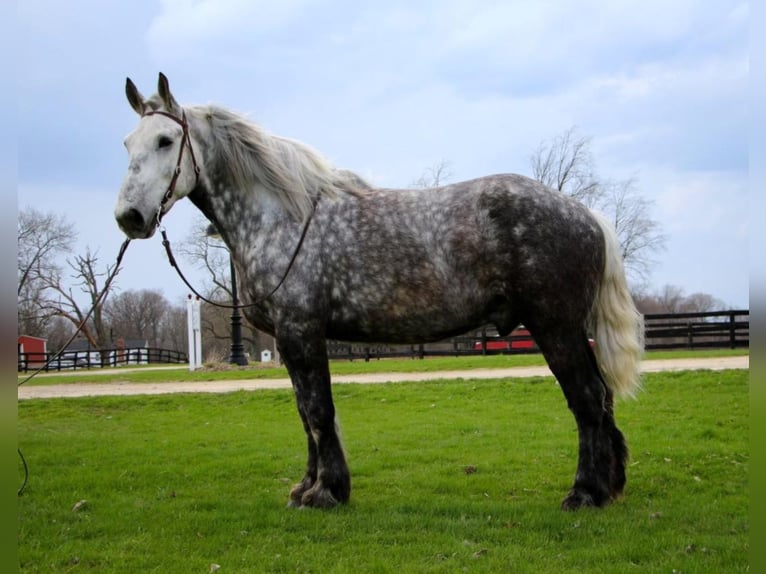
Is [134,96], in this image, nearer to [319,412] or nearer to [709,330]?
[319,412]

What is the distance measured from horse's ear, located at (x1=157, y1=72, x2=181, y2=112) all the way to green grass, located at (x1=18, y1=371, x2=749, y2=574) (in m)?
3.19

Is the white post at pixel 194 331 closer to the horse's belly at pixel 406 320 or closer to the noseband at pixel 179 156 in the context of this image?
the noseband at pixel 179 156

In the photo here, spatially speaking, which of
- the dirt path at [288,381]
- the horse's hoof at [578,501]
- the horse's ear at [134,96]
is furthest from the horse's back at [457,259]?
the dirt path at [288,381]

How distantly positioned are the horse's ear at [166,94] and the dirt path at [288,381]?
10.6m

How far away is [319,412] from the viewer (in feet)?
16.7

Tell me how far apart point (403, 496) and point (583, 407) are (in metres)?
1.73

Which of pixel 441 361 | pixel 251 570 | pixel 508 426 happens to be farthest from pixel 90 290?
pixel 251 570

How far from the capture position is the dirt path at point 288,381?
15438 millimetres

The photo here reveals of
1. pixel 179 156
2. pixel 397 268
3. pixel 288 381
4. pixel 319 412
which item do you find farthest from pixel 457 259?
pixel 288 381

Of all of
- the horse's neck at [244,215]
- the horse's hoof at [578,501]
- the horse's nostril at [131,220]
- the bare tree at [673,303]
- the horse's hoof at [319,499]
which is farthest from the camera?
the bare tree at [673,303]

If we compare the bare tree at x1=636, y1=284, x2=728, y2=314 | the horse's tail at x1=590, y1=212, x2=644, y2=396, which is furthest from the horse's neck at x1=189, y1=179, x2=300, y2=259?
the bare tree at x1=636, y1=284, x2=728, y2=314

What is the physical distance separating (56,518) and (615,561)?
13.5 ft

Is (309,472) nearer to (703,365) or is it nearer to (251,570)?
(251,570)

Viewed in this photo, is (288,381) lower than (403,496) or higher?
lower
